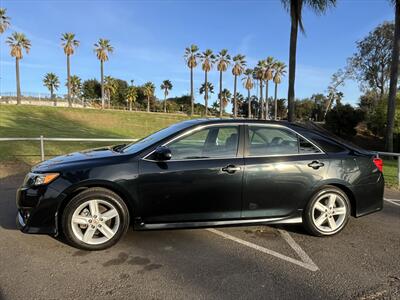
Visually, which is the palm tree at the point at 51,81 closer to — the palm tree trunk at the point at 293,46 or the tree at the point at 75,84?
the tree at the point at 75,84

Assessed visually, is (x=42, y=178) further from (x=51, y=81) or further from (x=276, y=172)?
(x=51, y=81)

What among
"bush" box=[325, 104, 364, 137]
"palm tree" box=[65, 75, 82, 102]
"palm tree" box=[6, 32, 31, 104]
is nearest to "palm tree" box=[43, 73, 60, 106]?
"palm tree" box=[65, 75, 82, 102]

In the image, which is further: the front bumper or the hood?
the hood

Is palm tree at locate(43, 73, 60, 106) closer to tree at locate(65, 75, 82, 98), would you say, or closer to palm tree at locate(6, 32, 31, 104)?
tree at locate(65, 75, 82, 98)

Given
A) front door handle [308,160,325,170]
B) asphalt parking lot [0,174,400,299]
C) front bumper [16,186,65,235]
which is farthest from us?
front door handle [308,160,325,170]

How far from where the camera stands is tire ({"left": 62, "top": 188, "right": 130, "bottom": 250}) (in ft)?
12.9

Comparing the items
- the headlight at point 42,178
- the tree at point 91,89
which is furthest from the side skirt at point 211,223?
the tree at point 91,89

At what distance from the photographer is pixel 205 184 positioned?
414 cm

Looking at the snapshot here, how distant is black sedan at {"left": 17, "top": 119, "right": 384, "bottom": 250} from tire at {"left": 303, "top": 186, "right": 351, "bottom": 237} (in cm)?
1

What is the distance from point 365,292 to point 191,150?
2.40 m

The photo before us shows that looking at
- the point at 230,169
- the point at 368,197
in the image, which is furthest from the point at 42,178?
the point at 368,197

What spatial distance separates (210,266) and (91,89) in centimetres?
10387

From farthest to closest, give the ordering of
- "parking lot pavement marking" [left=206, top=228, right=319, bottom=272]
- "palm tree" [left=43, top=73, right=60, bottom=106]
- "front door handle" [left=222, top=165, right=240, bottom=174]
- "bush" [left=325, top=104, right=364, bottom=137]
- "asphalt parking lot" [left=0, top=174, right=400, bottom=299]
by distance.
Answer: "palm tree" [left=43, top=73, right=60, bottom=106], "bush" [left=325, top=104, right=364, bottom=137], "front door handle" [left=222, top=165, right=240, bottom=174], "parking lot pavement marking" [left=206, top=228, right=319, bottom=272], "asphalt parking lot" [left=0, top=174, right=400, bottom=299]

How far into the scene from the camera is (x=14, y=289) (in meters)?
3.09
